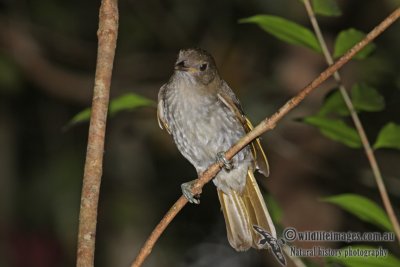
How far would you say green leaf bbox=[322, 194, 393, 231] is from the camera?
10.0 feet

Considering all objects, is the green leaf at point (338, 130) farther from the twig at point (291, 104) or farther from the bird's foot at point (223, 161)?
the twig at point (291, 104)

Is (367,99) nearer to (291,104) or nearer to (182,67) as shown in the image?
(291,104)

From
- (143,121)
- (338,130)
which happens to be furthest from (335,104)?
(143,121)

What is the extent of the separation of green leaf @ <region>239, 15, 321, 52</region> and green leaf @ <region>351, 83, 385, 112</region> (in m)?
0.27

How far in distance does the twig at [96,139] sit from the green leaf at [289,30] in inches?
29.5

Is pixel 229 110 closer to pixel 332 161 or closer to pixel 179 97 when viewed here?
pixel 179 97

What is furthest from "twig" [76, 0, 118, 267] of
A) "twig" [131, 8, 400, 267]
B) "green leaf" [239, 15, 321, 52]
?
"green leaf" [239, 15, 321, 52]

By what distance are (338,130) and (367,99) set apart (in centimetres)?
19

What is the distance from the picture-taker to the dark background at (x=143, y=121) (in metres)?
6.12

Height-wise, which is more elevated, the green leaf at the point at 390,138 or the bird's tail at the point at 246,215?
the bird's tail at the point at 246,215

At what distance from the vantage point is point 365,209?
3.09 metres

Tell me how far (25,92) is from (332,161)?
11.3ft

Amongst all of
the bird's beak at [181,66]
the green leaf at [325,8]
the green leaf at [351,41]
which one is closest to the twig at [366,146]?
the green leaf at [325,8]

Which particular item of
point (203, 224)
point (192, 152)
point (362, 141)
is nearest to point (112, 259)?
point (203, 224)
